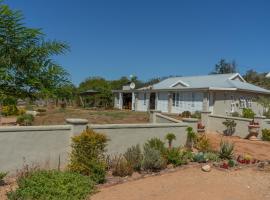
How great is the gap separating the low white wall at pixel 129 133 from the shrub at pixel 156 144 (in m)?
0.25

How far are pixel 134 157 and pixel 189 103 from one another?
2243cm

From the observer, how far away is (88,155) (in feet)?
31.9

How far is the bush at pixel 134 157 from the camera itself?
34.4 ft

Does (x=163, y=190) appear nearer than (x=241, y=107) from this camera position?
Yes

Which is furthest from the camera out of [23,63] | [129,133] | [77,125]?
[129,133]

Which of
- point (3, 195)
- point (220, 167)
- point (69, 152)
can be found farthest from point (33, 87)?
point (220, 167)

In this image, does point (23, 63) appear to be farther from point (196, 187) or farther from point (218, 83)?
point (218, 83)

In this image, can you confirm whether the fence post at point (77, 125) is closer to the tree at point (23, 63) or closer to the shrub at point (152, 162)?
the shrub at point (152, 162)

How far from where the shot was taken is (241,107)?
3191 centimetres

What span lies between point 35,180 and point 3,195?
0.82 m

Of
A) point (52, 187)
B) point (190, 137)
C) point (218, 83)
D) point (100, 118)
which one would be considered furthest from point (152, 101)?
point (52, 187)

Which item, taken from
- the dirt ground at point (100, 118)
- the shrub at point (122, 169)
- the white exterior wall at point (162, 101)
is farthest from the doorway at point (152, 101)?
the shrub at point (122, 169)

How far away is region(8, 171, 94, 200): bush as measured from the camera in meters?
7.49

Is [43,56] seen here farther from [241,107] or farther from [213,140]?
[241,107]
